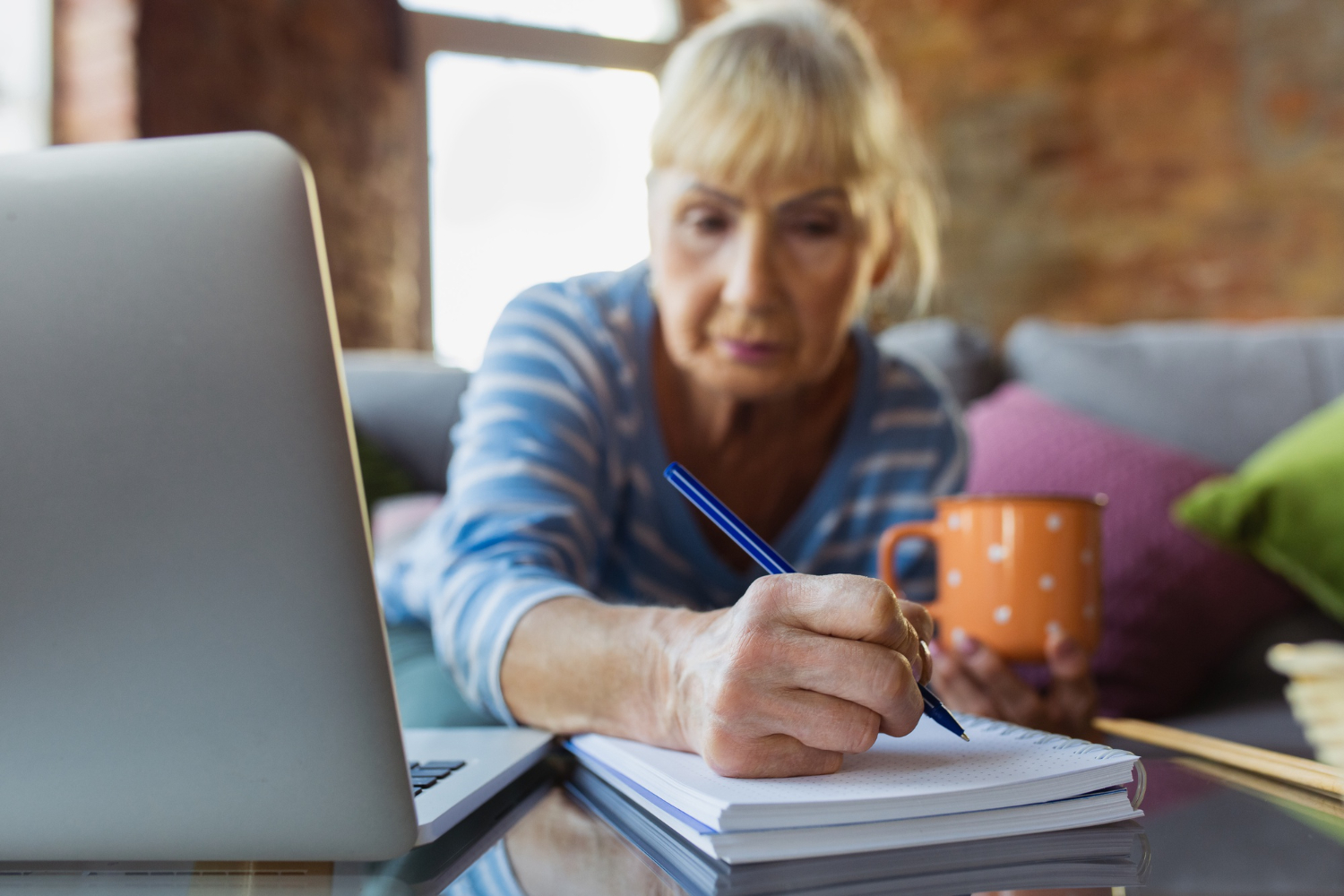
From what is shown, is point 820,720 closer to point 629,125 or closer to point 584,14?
point 629,125

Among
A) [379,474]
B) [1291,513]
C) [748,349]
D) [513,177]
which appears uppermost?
[513,177]

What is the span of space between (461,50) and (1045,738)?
11.4ft

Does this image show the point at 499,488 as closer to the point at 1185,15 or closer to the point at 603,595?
the point at 603,595

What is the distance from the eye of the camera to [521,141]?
11.8 ft

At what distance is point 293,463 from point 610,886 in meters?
0.20

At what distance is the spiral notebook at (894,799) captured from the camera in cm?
38

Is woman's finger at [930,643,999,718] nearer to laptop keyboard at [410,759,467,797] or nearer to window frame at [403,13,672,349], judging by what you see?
laptop keyboard at [410,759,467,797]

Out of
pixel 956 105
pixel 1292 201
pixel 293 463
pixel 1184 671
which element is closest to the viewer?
pixel 293 463

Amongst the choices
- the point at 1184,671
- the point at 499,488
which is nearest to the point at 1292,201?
the point at 1184,671

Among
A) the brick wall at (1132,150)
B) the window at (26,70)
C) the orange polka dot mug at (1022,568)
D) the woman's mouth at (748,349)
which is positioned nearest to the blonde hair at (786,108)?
the woman's mouth at (748,349)

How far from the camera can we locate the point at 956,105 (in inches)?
123

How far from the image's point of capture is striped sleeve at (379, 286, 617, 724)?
2.21ft

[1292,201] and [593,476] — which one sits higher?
[1292,201]

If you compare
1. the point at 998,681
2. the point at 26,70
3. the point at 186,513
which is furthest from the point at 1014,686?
the point at 26,70
